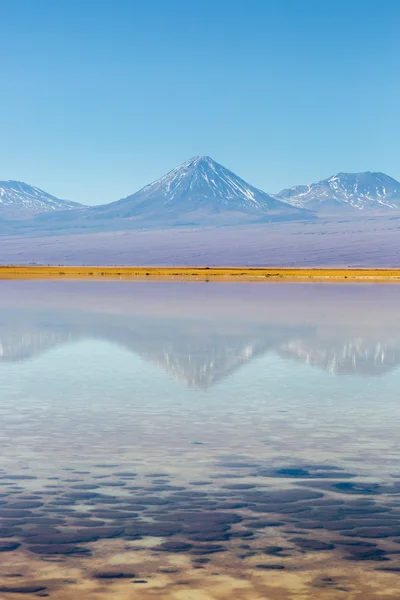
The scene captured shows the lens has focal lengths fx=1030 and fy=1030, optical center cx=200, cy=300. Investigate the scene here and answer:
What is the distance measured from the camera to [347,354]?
18.6 metres

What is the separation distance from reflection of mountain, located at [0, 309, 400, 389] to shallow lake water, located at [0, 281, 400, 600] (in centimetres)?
11

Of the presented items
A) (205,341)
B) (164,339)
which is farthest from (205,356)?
(164,339)

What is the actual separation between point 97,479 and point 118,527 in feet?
4.88

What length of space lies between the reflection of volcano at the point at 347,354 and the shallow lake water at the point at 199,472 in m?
0.06

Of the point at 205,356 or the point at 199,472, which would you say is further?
the point at 205,356

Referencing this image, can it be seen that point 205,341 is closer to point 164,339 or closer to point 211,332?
point 164,339

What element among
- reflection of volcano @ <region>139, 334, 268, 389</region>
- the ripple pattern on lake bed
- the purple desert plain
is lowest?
the ripple pattern on lake bed

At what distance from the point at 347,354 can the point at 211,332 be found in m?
5.30

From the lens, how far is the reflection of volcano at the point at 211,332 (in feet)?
57.1

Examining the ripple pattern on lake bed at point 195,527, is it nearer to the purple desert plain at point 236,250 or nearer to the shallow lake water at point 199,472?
the shallow lake water at point 199,472

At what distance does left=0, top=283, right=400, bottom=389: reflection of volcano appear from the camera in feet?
57.1

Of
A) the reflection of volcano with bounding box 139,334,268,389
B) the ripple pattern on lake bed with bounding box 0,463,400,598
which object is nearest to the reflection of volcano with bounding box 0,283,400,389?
the reflection of volcano with bounding box 139,334,268,389

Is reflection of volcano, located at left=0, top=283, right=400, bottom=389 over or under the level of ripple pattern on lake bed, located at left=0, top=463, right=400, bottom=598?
over

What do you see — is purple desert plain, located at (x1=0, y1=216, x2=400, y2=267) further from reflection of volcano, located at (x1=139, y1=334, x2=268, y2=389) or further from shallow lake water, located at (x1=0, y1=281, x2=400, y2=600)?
shallow lake water, located at (x1=0, y1=281, x2=400, y2=600)
